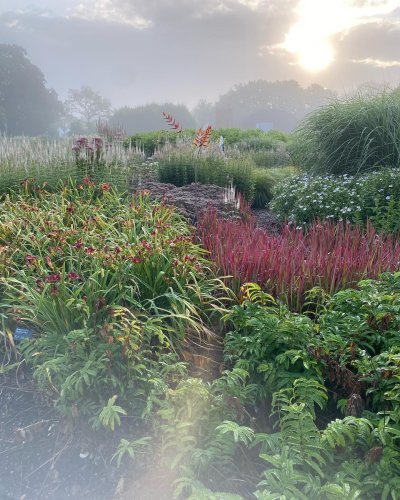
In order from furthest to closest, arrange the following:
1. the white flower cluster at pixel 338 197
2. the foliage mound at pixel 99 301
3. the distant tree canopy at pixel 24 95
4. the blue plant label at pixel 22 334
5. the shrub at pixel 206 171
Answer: the distant tree canopy at pixel 24 95 < the shrub at pixel 206 171 < the white flower cluster at pixel 338 197 < the blue plant label at pixel 22 334 < the foliage mound at pixel 99 301

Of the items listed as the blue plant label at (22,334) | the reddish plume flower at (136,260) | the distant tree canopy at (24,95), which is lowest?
the blue plant label at (22,334)

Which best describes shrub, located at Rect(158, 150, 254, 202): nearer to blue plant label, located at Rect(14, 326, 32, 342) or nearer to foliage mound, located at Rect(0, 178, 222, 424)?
foliage mound, located at Rect(0, 178, 222, 424)

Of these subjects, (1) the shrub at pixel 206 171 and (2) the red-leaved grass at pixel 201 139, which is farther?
(2) the red-leaved grass at pixel 201 139

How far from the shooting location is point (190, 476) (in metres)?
1.99

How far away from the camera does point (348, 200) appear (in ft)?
19.1

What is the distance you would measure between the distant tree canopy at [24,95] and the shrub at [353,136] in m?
30.2

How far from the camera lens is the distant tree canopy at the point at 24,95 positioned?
3472 centimetres

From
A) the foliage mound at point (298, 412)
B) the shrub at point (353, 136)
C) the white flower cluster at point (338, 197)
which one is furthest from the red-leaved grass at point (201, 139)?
the foliage mound at point (298, 412)

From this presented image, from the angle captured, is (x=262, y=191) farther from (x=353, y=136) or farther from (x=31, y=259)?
(x=31, y=259)

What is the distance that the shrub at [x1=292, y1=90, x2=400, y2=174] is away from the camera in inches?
273

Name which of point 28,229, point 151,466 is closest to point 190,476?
point 151,466

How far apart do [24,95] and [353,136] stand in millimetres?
33212

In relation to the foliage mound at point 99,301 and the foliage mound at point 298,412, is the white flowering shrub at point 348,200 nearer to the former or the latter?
the foliage mound at point 99,301

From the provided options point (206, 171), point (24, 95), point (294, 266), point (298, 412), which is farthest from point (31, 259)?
point (24, 95)
